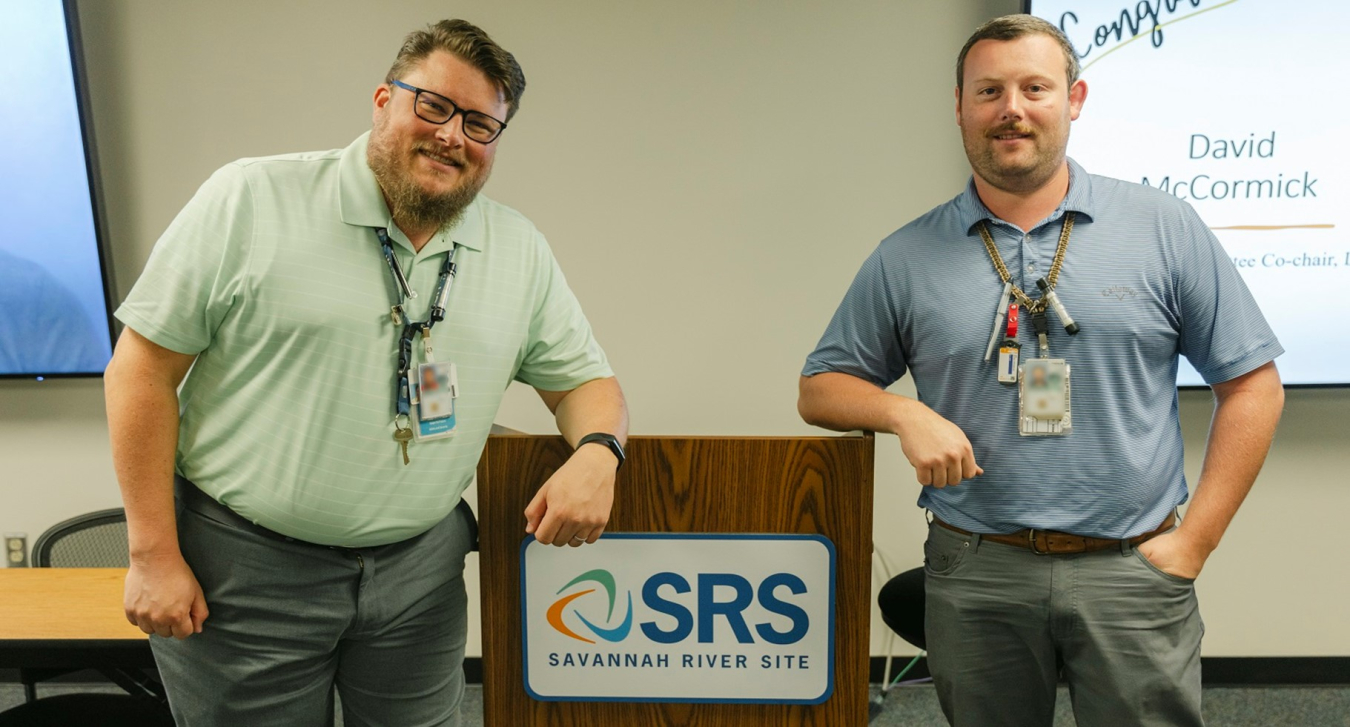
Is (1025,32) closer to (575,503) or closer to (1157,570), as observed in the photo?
(1157,570)

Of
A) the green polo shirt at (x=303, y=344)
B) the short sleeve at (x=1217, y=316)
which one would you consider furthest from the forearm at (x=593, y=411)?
the short sleeve at (x=1217, y=316)

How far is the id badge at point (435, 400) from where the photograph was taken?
1.48 meters

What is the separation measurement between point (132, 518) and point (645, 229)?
1.92 meters

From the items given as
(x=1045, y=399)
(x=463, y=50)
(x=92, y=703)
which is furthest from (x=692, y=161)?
(x=92, y=703)

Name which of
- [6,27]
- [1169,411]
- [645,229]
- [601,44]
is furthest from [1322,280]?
[6,27]

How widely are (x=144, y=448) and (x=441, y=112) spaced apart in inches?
26.9

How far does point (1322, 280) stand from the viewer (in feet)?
9.30

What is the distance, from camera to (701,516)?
5.11ft

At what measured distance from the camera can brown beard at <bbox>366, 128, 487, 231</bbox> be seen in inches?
59.1

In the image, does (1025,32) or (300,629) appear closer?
(300,629)

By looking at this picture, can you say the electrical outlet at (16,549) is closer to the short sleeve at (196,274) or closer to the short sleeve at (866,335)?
the short sleeve at (196,274)

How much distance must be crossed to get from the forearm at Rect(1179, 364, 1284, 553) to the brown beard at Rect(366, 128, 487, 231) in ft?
4.45

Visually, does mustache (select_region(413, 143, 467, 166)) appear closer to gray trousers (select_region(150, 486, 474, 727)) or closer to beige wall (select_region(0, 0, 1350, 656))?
gray trousers (select_region(150, 486, 474, 727))

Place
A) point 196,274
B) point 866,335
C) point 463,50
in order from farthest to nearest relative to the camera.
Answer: point 866,335 < point 463,50 < point 196,274
